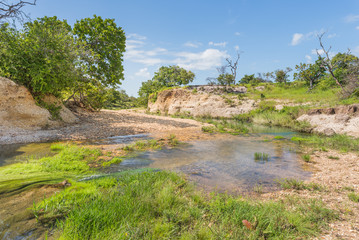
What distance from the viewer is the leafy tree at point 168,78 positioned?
192ft

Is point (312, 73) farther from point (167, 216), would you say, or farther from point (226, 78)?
point (167, 216)

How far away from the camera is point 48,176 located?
4387 millimetres

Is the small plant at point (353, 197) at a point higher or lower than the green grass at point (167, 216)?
lower

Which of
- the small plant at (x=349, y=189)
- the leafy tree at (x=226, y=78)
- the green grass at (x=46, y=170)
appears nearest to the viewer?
the green grass at (x=46, y=170)

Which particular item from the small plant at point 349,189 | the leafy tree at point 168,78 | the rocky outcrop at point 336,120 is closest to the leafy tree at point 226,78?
the leafy tree at point 168,78

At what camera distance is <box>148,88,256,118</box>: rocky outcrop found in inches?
1207

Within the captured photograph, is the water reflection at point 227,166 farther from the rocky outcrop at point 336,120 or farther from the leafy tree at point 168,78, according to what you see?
the leafy tree at point 168,78

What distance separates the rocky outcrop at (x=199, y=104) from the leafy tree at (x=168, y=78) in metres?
16.4

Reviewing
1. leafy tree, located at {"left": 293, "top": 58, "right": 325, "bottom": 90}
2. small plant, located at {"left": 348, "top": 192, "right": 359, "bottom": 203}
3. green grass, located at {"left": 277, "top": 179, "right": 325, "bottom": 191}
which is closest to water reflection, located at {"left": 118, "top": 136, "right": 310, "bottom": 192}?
green grass, located at {"left": 277, "top": 179, "right": 325, "bottom": 191}

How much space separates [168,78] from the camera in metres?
60.6

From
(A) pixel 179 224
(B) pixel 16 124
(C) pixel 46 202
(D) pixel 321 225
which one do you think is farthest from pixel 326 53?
(B) pixel 16 124

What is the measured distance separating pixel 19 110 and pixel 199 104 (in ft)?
95.9

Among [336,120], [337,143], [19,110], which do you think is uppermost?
[19,110]

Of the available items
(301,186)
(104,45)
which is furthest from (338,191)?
(104,45)
